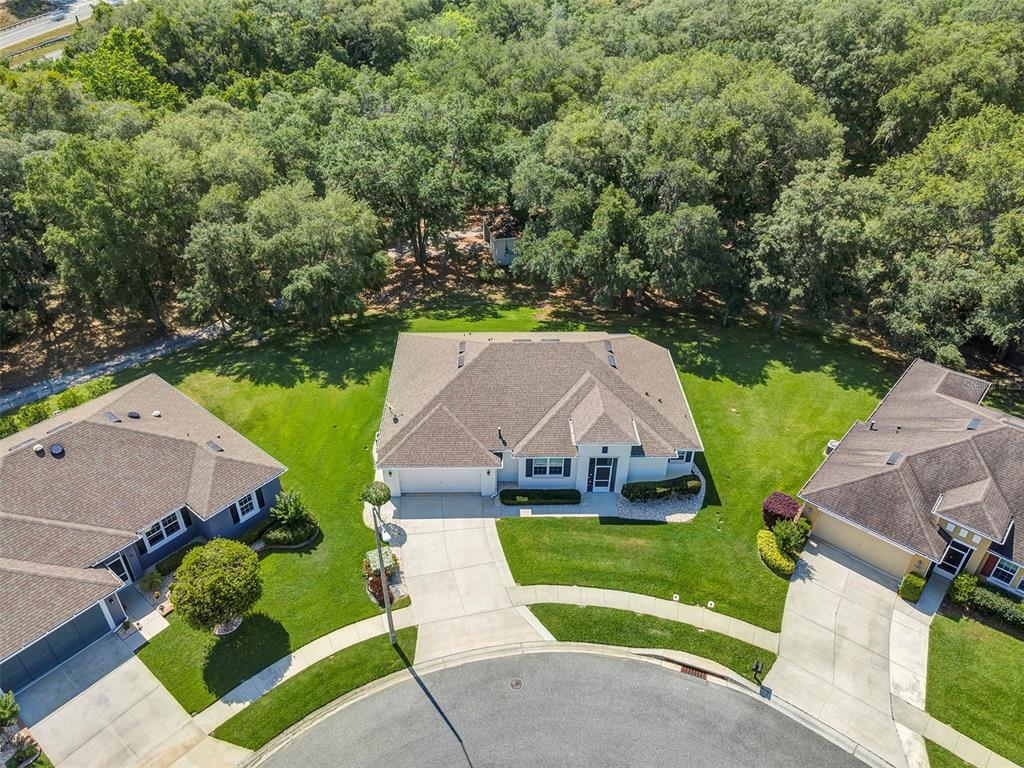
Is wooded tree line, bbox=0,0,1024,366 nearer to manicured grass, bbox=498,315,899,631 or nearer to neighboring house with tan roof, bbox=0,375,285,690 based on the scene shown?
manicured grass, bbox=498,315,899,631

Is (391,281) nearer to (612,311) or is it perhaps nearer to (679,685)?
(612,311)

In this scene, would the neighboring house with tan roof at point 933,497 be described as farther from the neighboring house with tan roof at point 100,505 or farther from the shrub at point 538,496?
the neighboring house with tan roof at point 100,505

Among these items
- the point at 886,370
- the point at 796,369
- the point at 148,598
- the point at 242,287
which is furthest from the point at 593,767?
the point at 242,287

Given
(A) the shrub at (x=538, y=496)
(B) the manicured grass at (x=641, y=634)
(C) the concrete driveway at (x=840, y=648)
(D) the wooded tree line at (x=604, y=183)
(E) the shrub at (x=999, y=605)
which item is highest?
(D) the wooded tree line at (x=604, y=183)

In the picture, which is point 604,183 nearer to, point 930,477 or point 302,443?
point 302,443

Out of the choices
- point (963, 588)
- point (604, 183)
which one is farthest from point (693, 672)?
point (604, 183)

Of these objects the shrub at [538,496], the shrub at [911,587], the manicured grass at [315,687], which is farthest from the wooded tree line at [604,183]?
the manicured grass at [315,687]
